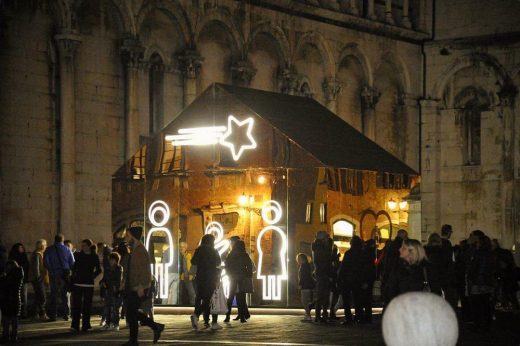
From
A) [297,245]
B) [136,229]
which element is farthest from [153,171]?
[136,229]

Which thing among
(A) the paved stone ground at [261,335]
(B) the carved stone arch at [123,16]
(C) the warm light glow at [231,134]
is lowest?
(A) the paved stone ground at [261,335]

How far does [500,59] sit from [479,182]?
153 inches

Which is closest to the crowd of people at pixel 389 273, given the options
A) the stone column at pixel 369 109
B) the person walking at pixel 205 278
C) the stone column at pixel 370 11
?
the person walking at pixel 205 278

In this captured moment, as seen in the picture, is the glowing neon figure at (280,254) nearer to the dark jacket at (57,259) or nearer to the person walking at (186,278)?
the person walking at (186,278)

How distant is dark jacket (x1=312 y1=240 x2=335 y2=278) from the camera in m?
24.9

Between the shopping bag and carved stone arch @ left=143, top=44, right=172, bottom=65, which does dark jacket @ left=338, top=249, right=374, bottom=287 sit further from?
carved stone arch @ left=143, top=44, right=172, bottom=65

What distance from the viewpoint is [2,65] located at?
31.6 metres

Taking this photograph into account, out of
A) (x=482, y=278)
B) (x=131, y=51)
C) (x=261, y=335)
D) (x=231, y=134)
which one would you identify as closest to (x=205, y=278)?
(x=261, y=335)

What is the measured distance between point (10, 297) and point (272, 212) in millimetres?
7900

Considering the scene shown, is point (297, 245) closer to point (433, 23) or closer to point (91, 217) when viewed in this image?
point (91, 217)

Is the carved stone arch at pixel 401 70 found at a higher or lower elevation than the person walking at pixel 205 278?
higher

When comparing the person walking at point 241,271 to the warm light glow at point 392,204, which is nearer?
the person walking at point 241,271

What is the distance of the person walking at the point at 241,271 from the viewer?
25594mm

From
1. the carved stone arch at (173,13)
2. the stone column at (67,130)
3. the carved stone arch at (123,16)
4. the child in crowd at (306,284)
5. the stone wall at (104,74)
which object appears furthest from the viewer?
the carved stone arch at (173,13)
